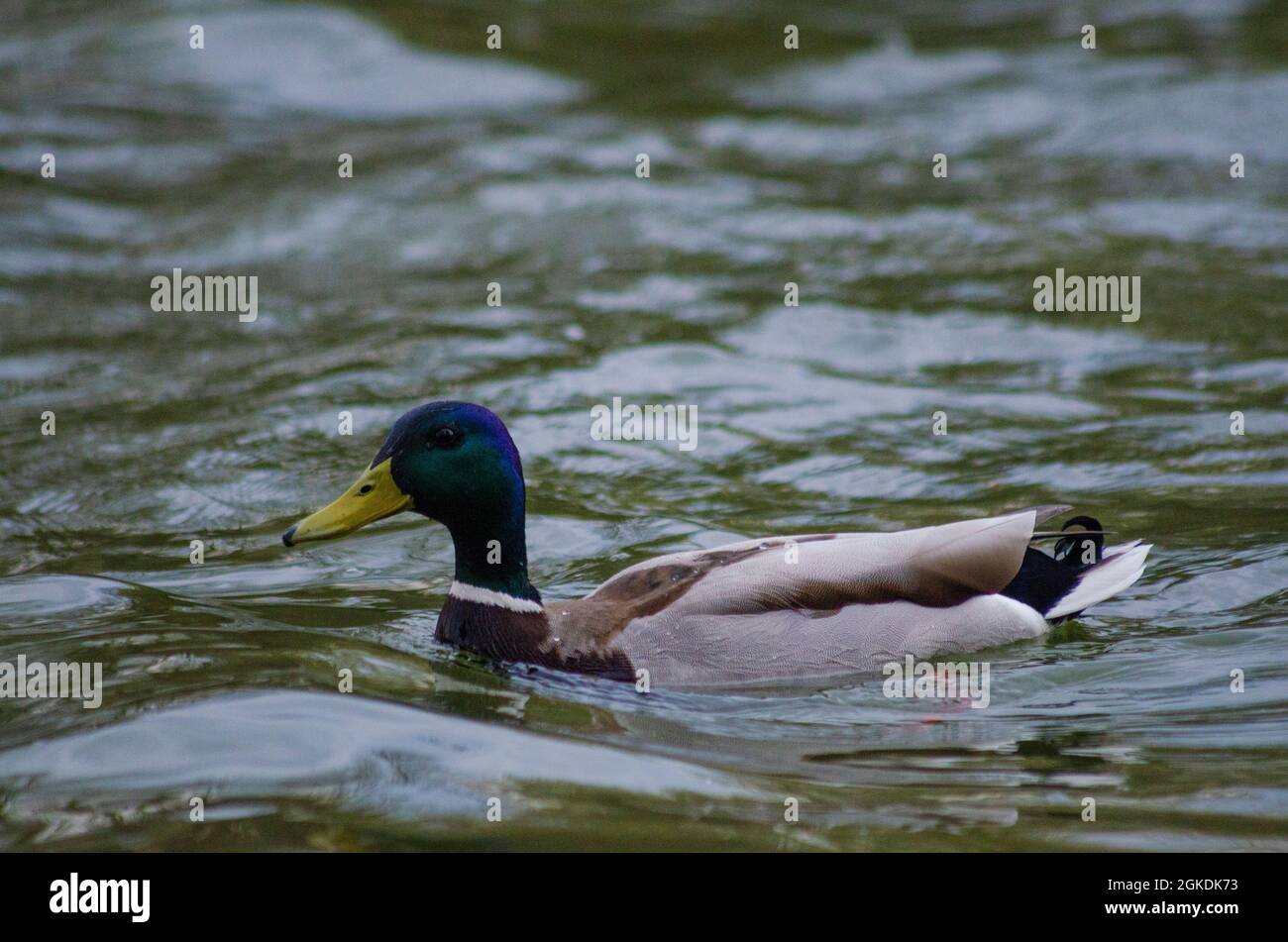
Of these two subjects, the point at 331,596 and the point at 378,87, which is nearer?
the point at 331,596

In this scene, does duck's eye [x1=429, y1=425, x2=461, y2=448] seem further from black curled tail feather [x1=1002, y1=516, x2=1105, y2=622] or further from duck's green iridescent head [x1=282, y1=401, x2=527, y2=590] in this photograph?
black curled tail feather [x1=1002, y1=516, x2=1105, y2=622]

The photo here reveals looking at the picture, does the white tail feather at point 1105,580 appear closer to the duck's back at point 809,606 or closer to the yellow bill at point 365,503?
the duck's back at point 809,606

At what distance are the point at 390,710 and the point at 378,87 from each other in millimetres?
12281

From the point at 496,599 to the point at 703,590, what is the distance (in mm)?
839

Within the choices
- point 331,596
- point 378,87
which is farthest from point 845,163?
point 331,596

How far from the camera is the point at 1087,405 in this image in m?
10.5

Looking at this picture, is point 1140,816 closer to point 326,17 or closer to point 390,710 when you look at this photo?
point 390,710

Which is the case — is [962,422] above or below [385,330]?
below

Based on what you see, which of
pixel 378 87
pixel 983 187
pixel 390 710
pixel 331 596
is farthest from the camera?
pixel 378 87

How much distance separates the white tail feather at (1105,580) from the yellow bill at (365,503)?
2716 mm

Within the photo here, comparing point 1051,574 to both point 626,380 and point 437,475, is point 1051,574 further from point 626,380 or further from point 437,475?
Answer: point 626,380

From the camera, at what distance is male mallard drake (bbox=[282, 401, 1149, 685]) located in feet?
21.9

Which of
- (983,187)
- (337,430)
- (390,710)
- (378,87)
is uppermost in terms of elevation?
(378,87)

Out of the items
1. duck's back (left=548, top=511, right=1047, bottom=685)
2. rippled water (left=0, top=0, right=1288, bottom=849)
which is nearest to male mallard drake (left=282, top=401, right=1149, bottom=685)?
duck's back (left=548, top=511, right=1047, bottom=685)
